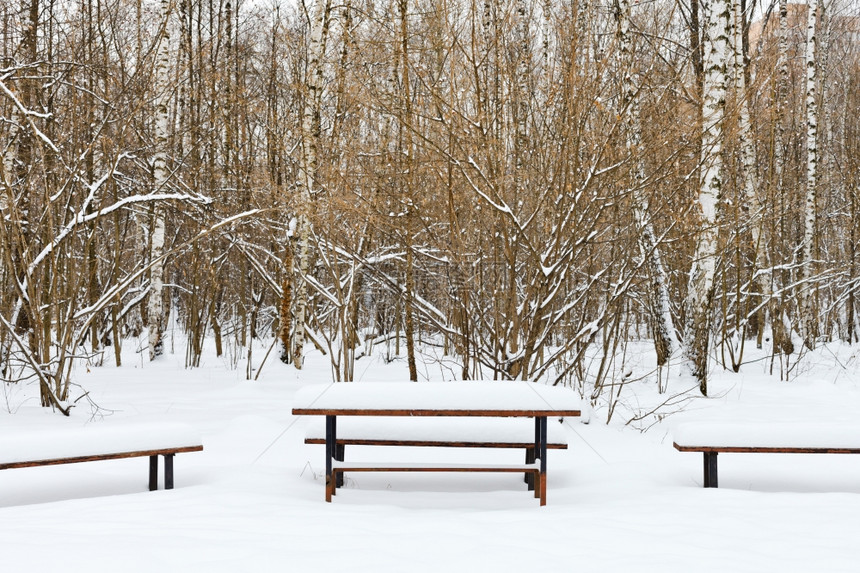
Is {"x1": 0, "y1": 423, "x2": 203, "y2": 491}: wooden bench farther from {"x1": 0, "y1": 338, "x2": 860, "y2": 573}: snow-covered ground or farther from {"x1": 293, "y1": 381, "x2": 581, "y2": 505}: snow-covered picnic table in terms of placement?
{"x1": 293, "y1": 381, "x2": 581, "y2": 505}: snow-covered picnic table

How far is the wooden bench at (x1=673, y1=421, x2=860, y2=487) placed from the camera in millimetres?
4621

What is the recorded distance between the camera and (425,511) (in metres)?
4.31

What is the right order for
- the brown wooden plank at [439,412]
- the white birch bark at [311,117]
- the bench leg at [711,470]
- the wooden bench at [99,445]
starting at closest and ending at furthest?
1. the brown wooden plank at [439,412]
2. the wooden bench at [99,445]
3. the bench leg at [711,470]
4. the white birch bark at [311,117]

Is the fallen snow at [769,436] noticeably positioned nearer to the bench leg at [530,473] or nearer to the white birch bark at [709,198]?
the bench leg at [530,473]

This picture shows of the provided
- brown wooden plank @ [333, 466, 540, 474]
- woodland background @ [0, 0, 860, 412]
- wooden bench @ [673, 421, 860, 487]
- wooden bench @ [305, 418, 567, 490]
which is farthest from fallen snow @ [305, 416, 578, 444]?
woodland background @ [0, 0, 860, 412]

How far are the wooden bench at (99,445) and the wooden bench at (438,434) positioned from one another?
2.84ft

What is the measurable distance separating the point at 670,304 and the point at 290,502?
791 centimetres

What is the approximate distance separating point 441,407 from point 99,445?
2.12 meters

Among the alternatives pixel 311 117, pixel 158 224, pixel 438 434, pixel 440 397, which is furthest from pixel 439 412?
pixel 158 224

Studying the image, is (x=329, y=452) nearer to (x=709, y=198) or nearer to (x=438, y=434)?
(x=438, y=434)

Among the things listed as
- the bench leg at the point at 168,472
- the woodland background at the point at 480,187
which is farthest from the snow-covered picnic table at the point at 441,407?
the woodland background at the point at 480,187

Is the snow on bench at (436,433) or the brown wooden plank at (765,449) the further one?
the snow on bench at (436,433)

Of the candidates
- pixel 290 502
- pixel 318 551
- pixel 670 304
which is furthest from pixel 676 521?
pixel 670 304

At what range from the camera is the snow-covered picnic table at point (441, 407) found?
4.23 m
